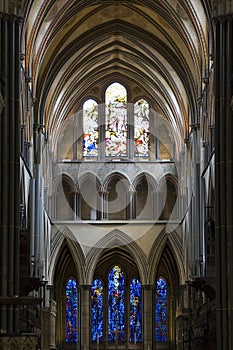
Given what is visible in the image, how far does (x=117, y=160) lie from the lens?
49.1 m

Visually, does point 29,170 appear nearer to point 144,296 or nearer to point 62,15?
point 62,15

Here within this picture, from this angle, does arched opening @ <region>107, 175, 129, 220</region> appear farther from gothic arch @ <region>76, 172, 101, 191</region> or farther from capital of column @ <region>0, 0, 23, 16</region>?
capital of column @ <region>0, 0, 23, 16</region>

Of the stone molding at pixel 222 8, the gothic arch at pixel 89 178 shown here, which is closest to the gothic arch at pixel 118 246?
the gothic arch at pixel 89 178

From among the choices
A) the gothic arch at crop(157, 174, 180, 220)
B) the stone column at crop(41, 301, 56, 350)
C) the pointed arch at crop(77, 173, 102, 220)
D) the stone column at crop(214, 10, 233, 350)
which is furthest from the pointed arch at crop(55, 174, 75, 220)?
the stone column at crop(214, 10, 233, 350)

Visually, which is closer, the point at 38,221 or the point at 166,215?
the point at 38,221

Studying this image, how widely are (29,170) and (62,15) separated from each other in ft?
22.2

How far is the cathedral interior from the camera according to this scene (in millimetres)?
27031

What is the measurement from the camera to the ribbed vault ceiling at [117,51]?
124ft

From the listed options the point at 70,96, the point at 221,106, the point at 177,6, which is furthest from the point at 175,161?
the point at 221,106

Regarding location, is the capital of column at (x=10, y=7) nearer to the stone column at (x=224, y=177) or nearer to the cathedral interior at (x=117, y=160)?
the cathedral interior at (x=117, y=160)

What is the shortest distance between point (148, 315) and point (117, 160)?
8337 mm

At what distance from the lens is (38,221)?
133 ft

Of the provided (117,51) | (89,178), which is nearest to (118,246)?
(89,178)

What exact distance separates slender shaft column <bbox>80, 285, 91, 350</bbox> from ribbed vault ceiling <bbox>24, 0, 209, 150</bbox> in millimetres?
8573
